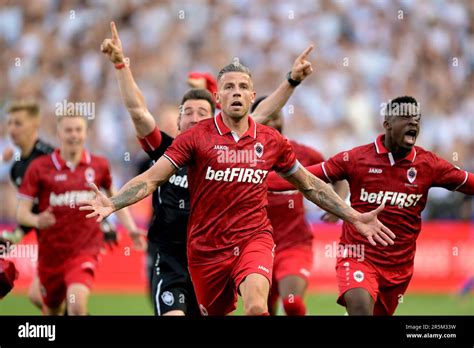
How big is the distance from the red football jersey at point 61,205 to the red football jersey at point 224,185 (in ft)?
10.4

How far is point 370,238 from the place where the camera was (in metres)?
8.30

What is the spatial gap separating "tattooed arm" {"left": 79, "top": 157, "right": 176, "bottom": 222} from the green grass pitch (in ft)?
24.5

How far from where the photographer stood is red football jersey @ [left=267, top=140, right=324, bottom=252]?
36.8 feet

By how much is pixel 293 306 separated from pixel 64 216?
2.79 metres

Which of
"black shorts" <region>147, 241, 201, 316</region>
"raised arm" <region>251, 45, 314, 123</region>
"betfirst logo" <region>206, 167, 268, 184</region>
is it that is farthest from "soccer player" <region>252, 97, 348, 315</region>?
"betfirst logo" <region>206, 167, 268, 184</region>

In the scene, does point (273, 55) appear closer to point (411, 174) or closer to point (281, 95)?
point (281, 95)

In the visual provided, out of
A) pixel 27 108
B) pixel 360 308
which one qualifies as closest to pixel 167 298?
pixel 360 308

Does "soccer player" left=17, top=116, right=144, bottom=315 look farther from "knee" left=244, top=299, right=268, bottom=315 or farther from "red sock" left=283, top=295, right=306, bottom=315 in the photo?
"knee" left=244, top=299, right=268, bottom=315

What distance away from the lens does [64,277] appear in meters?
11.3

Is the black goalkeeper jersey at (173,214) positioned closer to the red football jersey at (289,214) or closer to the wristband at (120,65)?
the wristband at (120,65)

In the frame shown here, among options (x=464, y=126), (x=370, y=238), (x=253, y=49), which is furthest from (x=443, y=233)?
(x=370, y=238)

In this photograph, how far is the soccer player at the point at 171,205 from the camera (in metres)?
9.20

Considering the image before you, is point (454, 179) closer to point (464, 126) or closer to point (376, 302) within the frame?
point (376, 302)

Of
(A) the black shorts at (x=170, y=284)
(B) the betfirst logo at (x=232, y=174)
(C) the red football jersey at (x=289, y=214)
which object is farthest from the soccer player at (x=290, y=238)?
(B) the betfirst logo at (x=232, y=174)
